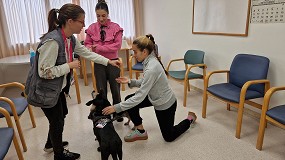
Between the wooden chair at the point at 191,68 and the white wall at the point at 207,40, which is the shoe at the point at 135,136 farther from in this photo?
the white wall at the point at 207,40

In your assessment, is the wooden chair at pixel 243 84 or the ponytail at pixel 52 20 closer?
the ponytail at pixel 52 20

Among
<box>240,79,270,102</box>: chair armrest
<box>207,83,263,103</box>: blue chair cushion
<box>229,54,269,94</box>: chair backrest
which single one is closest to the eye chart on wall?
<box>229,54,269,94</box>: chair backrest

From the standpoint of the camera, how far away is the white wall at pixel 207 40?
2.22 metres

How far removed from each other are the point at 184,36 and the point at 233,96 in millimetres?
1838

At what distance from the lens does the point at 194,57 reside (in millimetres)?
3264

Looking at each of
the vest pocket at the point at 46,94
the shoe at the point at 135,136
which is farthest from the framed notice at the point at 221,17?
the vest pocket at the point at 46,94

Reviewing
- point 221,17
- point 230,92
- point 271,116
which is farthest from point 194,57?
point 271,116

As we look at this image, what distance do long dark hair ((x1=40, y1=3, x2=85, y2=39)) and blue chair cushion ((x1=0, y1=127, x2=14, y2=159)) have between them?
82cm

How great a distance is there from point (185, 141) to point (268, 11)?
1.66 meters

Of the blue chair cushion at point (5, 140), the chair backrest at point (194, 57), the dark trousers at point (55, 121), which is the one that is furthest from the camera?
the chair backrest at point (194, 57)

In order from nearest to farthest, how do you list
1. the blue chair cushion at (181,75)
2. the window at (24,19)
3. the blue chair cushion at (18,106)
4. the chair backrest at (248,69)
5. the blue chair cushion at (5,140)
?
the blue chair cushion at (5,140) < the blue chair cushion at (18,106) < the chair backrest at (248,69) < the blue chair cushion at (181,75) < the window at (24,19)

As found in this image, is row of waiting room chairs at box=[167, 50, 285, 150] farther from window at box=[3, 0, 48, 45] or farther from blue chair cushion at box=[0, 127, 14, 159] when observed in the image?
window at box=[3, 0, 48, 45]

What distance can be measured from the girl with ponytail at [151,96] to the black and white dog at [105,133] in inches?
3.0

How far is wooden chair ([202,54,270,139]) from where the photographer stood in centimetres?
206
